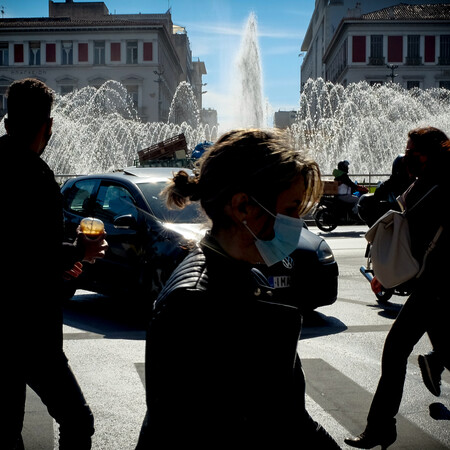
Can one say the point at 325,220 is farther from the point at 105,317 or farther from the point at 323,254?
the point at 105,317

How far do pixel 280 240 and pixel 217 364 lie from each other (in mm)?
526

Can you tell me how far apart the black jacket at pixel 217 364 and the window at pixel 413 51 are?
235ft

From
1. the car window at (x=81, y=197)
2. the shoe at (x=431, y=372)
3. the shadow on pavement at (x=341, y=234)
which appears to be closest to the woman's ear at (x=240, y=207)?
the shoe at (x=431, y=372)

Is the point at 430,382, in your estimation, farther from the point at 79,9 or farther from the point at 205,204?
the point at 79,9

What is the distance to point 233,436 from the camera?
151 centimetres

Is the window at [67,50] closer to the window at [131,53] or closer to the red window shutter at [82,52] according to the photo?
the red window shutter at [82,52]

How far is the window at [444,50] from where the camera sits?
227ft

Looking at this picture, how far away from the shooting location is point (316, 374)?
504cm

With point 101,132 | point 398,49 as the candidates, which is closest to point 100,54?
point 101,132

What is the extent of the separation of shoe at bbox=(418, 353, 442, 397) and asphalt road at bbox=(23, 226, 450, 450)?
0.44 ft

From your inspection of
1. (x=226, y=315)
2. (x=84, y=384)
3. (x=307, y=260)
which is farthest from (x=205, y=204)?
(x=307, y=260)

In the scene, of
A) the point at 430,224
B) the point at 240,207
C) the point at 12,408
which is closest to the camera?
the point at 240,207

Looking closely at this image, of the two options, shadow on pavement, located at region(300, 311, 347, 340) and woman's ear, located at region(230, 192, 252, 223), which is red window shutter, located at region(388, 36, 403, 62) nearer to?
shadow on pavement, located at region(300, 311, 347, 340)

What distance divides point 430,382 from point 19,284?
2.75m
